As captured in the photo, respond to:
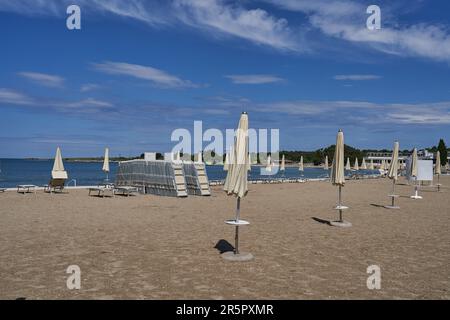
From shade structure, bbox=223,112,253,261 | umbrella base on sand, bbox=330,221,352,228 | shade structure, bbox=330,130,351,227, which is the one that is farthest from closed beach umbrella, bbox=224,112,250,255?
umbrella base on sand, bbox=330,221,352,228

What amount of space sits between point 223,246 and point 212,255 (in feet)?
2.94

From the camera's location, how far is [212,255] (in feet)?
27.6

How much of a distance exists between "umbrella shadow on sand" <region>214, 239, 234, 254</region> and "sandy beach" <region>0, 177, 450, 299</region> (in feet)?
0.32

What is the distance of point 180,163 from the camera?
22.6 metres

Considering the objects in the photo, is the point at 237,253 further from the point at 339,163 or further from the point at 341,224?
the point at 339,163

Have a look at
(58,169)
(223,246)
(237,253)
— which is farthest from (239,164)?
(58,169)

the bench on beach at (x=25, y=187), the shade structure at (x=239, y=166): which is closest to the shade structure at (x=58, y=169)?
the bench on beach at (x=25, y=187)

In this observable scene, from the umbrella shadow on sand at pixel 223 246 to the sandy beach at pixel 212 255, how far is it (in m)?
0.10

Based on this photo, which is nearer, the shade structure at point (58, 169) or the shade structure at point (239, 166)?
the shade structure at point (239, 166)

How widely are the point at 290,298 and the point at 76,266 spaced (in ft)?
12.6

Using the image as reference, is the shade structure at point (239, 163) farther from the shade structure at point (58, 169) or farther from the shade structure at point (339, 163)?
the shade structure at point (58, 169)

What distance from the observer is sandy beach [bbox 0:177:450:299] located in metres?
6.19

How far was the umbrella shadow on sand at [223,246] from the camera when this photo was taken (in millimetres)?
8883

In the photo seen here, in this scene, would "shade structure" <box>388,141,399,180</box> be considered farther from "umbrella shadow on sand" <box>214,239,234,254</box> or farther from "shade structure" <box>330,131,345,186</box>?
"umbrella shadow on sand" <box>214,239,234,254</box>
